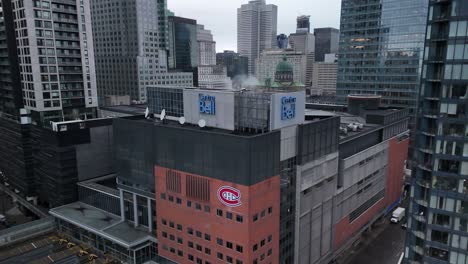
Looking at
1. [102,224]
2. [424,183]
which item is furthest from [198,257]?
[424,183]

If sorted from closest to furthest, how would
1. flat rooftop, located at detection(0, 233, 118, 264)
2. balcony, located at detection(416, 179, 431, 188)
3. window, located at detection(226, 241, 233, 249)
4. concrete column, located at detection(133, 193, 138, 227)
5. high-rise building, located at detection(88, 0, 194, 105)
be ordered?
1. balcony, located at detection(416, 179, 431, 188)
2. window, located at detection(226, 241, 233, 249)
3. flat rooftop, located at detection(0, 233, 118, 264)
4. concrete column, located at detection(133, 193, 138, 227)
5. high-rise building, located at detection(88, 0, 194, 105)

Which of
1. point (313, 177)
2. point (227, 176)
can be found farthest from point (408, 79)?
point (227, 176)

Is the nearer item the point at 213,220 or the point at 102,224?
the point at 213,220

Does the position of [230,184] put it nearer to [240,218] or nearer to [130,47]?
[240,218]

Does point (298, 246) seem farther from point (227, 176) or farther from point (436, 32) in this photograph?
point (436, 32)

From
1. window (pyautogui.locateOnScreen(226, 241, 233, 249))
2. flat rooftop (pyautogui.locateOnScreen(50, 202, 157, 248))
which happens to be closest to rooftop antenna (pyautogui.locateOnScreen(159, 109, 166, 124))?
flat rooftop (pyautogui.locateOnScreen(50, 202, 157, 248))

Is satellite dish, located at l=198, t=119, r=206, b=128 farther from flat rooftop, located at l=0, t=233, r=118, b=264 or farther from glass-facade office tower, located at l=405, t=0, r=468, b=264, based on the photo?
flat rooftop, located at l=0, t=233, r=118, b=264

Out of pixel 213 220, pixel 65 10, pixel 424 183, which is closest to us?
pixel 424 183
